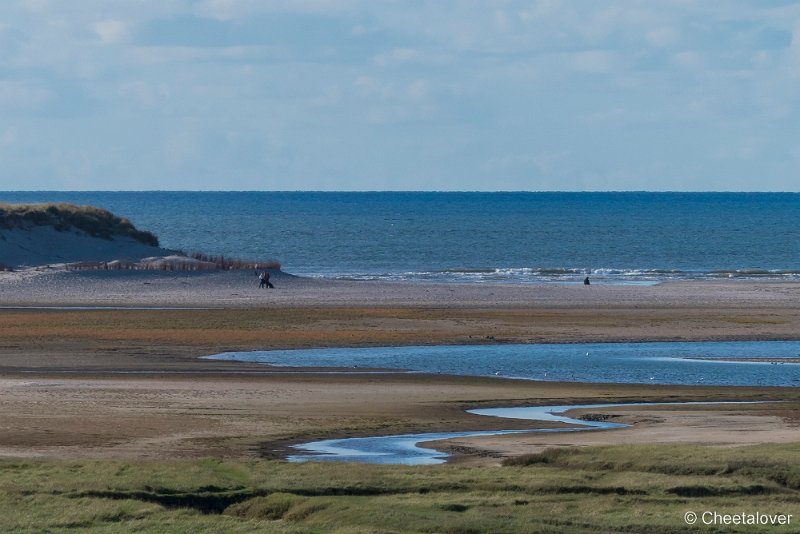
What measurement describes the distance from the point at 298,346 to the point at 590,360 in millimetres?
8529

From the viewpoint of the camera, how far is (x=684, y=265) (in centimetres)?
8494

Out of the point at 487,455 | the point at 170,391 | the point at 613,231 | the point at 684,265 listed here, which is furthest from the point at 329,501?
the point at 613,231

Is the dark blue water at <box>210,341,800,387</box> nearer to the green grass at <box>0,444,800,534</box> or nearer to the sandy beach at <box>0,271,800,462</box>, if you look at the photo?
the sandy beach at <box>0,271,800,462</box>

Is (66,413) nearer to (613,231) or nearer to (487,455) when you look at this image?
(487,455)

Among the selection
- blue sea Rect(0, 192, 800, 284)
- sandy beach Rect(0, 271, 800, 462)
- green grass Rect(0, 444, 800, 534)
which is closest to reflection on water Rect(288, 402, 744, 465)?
sandy beach Rect(0, 271, 800, 462)

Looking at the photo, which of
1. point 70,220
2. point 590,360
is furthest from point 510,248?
point 590,360

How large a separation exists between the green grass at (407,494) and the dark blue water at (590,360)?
13.6 metres

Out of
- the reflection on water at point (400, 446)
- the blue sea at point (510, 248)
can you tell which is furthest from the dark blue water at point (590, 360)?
the blue sea at point (510, 248)

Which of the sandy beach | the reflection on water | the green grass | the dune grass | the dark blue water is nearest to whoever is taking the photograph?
the green grass

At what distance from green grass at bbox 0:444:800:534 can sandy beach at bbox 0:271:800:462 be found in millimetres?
2290

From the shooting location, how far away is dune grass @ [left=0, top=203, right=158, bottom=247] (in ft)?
232

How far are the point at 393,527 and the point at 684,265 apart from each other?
7299 centimetres

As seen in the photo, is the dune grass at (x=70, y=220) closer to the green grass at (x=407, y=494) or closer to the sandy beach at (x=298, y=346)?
the sandy beach at (x=298, y=346)

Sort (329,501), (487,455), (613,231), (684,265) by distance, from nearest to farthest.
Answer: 1. (329,501)
2. (487,455)
3. (684,265)
4. (613,231)
